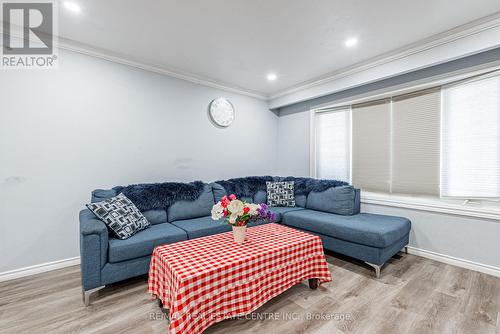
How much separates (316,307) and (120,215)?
2033mm

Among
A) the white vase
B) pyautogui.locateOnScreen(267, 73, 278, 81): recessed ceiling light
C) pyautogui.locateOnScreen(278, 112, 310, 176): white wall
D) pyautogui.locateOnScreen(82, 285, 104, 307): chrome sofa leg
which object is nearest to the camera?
pyautogui.locateOnScreen(82, 285, 104, 307): chrome sofa leg

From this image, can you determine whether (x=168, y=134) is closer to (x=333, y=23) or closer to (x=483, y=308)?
(x=333, y=23)

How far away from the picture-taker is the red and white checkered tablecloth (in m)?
1.48

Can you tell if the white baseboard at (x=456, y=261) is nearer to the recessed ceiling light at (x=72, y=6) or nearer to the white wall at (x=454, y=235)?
the white wall at (x=454, y=235)

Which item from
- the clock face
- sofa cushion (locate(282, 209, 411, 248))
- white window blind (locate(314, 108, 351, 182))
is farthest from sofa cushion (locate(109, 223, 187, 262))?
white window blind (locate(314, 108, 351, 182))

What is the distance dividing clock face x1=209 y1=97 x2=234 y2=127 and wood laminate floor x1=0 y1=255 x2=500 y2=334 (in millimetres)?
2536

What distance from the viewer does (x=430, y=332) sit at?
65.3 inches

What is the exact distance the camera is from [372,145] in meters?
3.47

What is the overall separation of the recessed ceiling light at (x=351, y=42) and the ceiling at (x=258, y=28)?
4 centimetres

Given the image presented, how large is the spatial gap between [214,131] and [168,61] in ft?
4.07

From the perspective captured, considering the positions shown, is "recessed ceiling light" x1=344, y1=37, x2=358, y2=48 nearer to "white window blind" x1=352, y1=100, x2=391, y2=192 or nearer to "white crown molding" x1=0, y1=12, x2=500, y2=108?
"white crown molding" x1=0, y1=12, x2=500, y2=108

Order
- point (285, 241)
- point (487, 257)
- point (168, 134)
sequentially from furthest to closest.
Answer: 1. point (168, 134)
2. point (487, 257)
3. point (285, 241)

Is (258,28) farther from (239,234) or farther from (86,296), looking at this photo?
(86,296)

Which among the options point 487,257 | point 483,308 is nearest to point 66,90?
point 483,308
